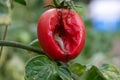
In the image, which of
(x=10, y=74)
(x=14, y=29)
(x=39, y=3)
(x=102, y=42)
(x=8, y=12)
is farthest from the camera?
(x=39, y=3)

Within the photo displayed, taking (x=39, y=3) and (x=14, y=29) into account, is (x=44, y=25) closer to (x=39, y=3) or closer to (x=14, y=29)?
(x=14, y=29)

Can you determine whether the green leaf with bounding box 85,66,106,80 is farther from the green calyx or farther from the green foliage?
the green calyx

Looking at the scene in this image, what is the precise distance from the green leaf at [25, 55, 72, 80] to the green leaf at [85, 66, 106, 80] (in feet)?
0.19

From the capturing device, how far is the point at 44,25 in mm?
952

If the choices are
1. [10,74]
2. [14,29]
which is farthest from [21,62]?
[14,29]

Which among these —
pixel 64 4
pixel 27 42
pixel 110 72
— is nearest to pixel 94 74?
pixel 110 72

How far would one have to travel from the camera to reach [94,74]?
100cm

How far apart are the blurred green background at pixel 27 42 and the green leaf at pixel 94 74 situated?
2.79ft

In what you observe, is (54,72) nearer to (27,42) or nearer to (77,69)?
(77,69)

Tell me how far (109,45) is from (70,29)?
69.4 inches

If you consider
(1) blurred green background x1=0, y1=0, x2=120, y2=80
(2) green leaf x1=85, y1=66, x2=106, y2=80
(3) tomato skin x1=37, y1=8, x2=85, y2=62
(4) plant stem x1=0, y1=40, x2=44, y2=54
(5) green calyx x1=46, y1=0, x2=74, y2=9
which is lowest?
(1) blurred green background x1=0, y1=0, x2=120, y2=80

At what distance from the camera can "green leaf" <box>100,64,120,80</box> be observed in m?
0.99

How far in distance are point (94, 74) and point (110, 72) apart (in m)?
0.04

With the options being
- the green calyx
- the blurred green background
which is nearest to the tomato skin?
the green calyx
